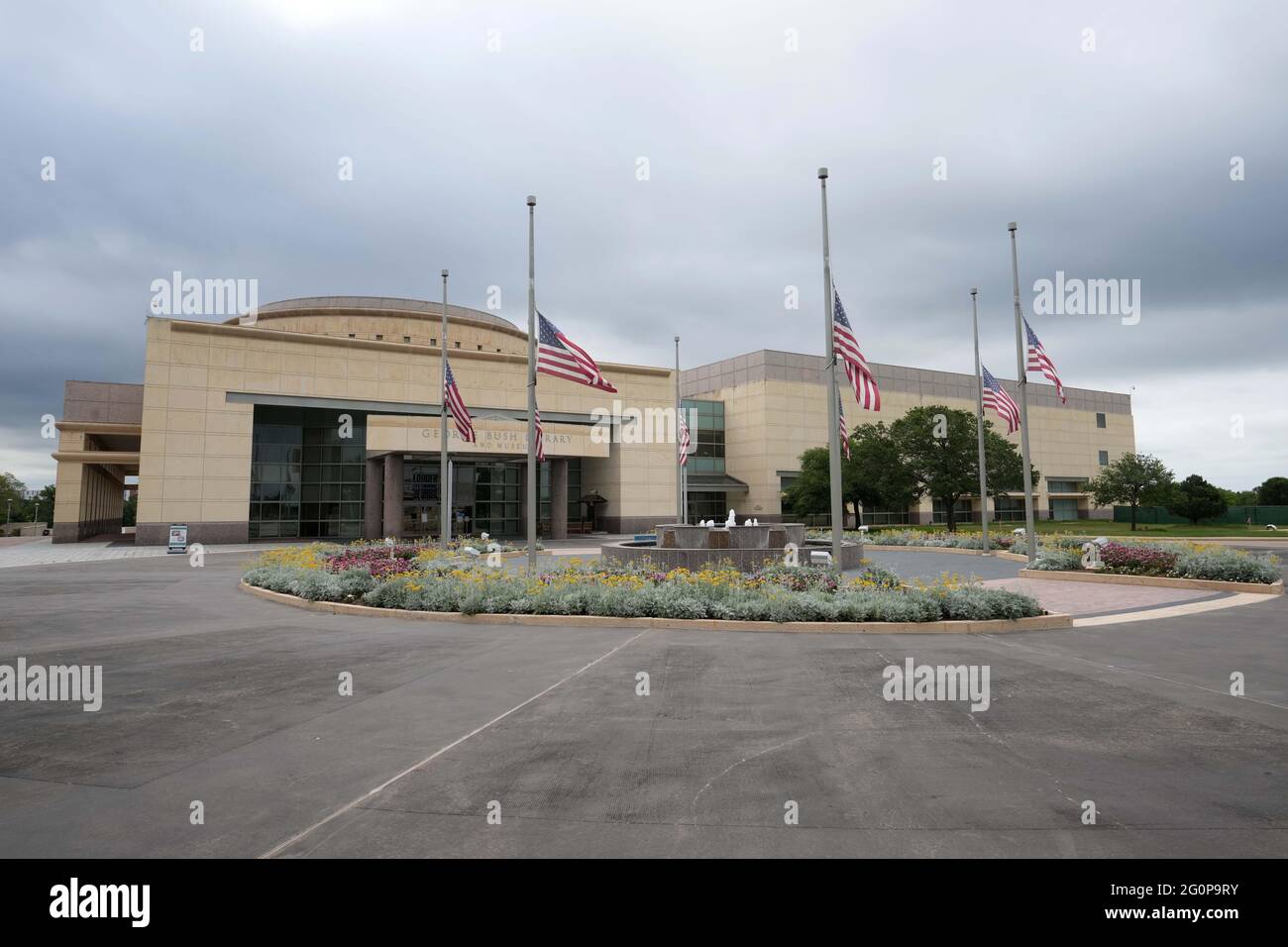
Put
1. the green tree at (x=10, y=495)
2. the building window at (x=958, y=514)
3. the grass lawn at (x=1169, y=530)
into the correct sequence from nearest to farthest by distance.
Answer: the grass lawn at (x=1169, y=530)
the building window at (x=958, y=514)
the green tree at (x=10, y=495)

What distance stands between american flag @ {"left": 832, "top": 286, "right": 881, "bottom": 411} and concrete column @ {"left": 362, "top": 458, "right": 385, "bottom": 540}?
36.4 meters

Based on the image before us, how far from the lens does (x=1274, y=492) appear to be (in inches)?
2904

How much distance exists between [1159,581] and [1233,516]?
66605 mm

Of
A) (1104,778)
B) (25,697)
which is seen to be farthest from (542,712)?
(25,697)

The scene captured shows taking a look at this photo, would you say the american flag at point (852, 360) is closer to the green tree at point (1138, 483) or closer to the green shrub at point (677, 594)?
the green shrub at point (677, 594)

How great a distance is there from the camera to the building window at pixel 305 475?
46.1 meters

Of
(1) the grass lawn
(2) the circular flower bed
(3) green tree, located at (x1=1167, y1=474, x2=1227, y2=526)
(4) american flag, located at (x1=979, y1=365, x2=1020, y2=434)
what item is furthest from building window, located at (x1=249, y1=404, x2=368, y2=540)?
(3) green tree, located at (x1=1167, y1=474, x2=1227, y2=526)

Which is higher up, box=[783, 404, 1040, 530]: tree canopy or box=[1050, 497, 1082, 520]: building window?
box=[783, 404, 1040, 530]: tree canopy

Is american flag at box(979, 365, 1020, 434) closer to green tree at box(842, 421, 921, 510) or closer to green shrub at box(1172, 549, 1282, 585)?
green shrub at box(1172, 549, 1282, 585)

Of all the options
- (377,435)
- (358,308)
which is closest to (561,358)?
(377,435)

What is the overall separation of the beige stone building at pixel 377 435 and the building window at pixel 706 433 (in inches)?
7.9

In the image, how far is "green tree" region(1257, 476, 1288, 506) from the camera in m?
73.1

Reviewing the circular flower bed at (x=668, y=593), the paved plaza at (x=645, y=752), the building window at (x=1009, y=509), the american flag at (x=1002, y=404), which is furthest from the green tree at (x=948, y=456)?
the paved plaza at (x=645, y=752)

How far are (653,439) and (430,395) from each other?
16806 mm
